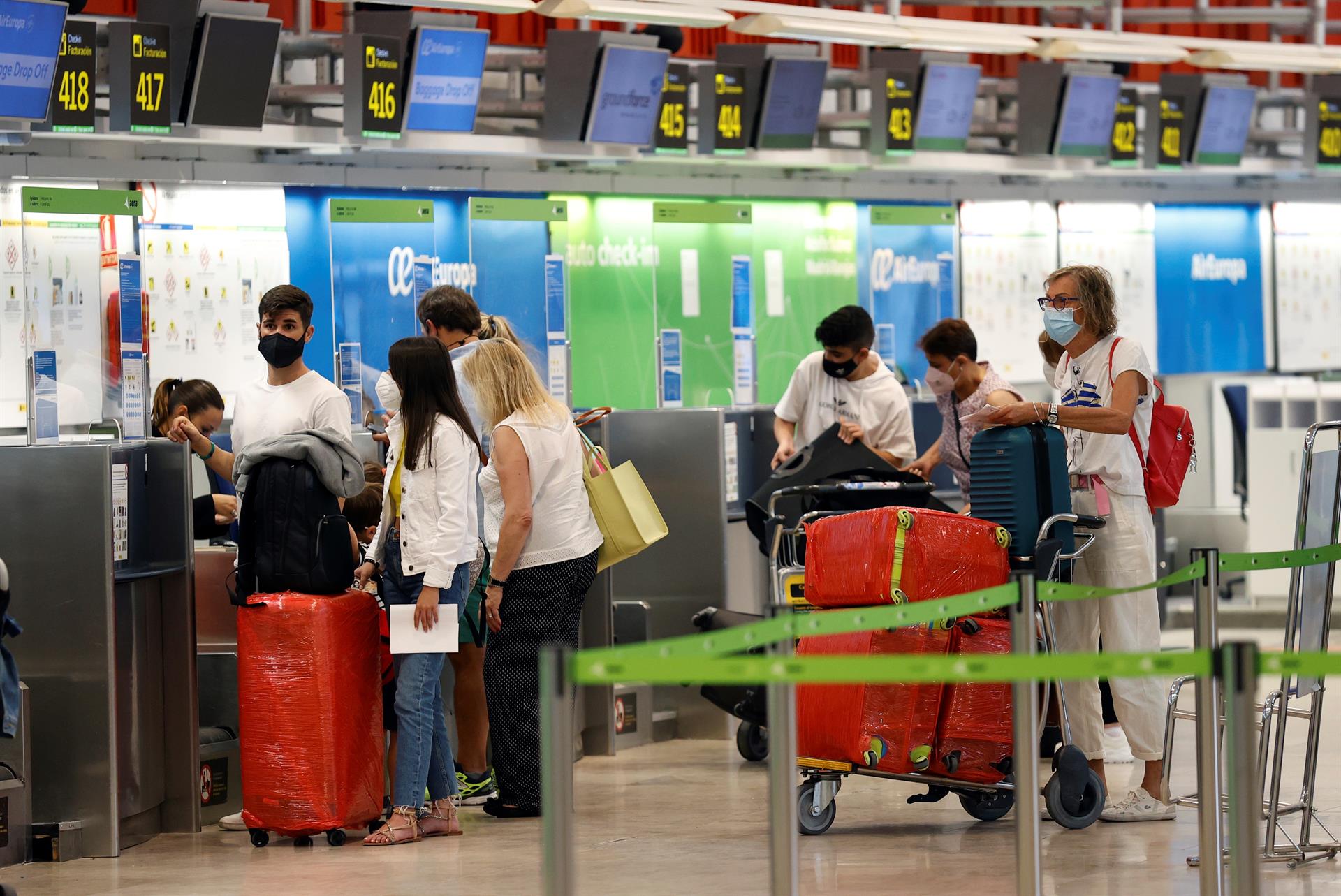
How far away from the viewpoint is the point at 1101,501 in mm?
5270

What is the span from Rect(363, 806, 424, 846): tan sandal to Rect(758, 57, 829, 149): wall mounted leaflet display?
4.66 m

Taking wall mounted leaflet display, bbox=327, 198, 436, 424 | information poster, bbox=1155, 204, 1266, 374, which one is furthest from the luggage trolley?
information poster, bbox=1155, 204, 1266, 374

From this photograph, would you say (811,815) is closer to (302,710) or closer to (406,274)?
(302,710)

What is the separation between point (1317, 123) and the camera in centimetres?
1109

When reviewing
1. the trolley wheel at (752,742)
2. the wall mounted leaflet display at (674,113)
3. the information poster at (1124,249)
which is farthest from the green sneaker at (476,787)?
the information poster at (1124,249)

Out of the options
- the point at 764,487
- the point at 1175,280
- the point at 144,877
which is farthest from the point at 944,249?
the point at 144,877

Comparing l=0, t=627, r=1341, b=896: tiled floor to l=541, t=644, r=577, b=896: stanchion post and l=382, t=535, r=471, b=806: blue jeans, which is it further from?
l=541, t=644, r=577, b=896: stanchion post

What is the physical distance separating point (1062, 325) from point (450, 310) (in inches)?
74.5

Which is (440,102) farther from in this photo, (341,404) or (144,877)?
(144,877)

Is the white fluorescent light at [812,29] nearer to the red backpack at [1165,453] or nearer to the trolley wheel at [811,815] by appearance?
the red backpack at [1165,453]

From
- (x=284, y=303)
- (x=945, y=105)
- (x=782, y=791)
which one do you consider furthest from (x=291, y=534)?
(x=945, y=105)

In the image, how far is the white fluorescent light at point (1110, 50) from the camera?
9.31 meters

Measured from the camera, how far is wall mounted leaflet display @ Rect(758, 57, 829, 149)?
8.96 metres

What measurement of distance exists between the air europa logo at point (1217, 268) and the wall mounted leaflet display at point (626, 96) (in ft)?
14.6
